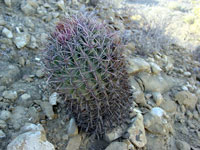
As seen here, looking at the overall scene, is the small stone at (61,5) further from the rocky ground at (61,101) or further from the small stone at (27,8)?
the small stone at (27,8)

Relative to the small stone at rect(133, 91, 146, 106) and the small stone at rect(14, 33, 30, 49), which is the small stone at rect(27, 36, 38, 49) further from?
the small stone at rect(133, 91, 146, 106)

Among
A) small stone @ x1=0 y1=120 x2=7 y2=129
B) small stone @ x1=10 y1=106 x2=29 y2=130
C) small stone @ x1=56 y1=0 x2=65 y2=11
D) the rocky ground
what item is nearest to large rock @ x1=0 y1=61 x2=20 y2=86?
the rocky ground

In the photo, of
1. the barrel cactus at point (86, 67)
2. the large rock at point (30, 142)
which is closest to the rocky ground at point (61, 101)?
the large rock at point (30, 142)

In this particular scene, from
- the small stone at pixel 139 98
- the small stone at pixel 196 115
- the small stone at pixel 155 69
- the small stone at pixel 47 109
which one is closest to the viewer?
the small stone at pixel 47 109

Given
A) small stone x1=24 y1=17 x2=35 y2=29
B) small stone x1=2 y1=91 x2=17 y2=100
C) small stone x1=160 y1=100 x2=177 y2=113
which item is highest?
small stone x1=24 y1=17 x2=35 y2=29

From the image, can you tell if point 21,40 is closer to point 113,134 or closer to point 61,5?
point 61,5

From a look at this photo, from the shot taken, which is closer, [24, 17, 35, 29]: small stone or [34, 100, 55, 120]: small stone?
[34, 100, 55, 120]: small stone
